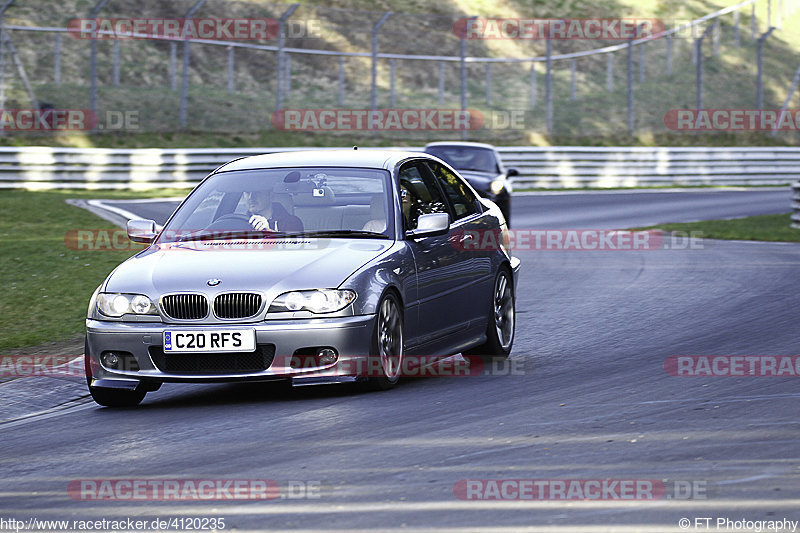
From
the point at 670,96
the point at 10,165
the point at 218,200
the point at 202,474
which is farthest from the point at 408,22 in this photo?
the point at 202,474

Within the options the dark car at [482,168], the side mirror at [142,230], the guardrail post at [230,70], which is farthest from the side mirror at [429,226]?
the guardrail post at [230,70]

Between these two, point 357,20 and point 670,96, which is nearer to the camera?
point 670,96

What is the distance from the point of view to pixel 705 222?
26.0 meters

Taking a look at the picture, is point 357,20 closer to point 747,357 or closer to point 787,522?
point 747,357

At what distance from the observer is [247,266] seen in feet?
27.3

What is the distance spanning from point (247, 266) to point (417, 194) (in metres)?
1.72

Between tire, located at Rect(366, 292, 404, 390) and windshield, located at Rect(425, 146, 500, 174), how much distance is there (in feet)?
50.8

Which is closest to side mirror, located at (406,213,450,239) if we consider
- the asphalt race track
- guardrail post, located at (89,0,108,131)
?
the asphalt race track

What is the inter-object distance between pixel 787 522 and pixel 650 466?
1071 millimetres

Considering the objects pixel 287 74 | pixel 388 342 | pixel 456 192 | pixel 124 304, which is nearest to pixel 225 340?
pixel 124 304

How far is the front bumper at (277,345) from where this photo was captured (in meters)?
8.05

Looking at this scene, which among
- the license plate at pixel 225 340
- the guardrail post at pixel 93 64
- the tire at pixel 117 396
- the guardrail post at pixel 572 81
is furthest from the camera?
the guardrail post at pixel 572 81

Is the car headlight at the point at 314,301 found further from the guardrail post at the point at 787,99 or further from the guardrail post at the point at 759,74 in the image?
the guardrail post at the point at 787,99

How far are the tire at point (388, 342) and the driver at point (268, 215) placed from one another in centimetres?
89
